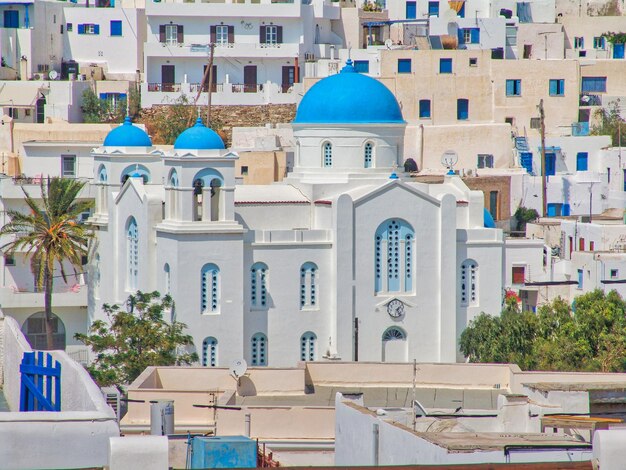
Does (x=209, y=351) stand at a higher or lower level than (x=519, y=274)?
lower

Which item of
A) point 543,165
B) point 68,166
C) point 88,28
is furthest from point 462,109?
point 68,166

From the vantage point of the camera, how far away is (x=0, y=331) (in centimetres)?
2889

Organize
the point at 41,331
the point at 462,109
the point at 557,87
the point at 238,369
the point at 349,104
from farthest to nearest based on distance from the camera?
1. the point at 557,87
2. the point at 462,109
3. the point at 41,331
4. the point at 349,104
5. the point at 238,369

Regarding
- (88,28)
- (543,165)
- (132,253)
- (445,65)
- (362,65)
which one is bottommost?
(132,253)

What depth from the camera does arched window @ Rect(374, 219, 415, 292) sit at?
4531cm

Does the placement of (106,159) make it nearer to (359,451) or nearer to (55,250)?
(55,250)

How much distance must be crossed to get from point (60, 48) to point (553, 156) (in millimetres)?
19104

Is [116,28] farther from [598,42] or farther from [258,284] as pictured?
[258,284]

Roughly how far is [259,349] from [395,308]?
3.71 meters

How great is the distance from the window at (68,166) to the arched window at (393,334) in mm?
17174

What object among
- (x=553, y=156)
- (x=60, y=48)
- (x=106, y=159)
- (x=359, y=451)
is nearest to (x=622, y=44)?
(x=553, y=156)

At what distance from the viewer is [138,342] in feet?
137

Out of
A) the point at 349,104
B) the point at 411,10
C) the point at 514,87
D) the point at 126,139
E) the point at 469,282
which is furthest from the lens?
the point at 411,10

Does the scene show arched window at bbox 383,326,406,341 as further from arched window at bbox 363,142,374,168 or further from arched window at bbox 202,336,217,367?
arched window at bbox 363,142,374,168
